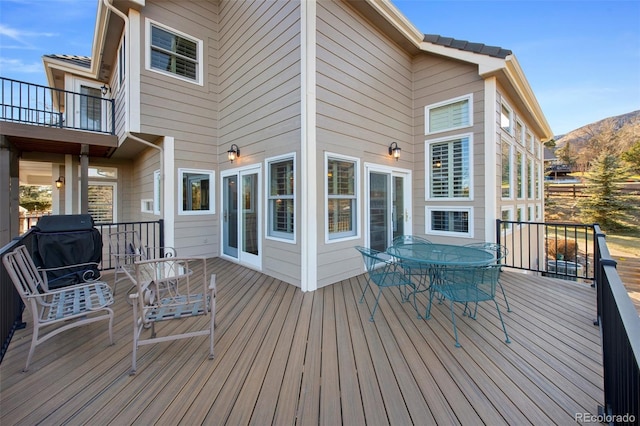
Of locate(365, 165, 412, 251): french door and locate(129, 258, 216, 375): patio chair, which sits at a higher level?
locate(365, 165, 412, 251): french door

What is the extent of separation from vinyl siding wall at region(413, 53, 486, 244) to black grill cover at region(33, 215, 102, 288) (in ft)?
19.1

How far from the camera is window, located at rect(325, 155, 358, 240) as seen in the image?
4262 millimetres

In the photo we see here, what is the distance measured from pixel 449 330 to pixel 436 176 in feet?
12.4

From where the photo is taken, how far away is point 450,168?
5371 millimetres

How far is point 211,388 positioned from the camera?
1.81 m

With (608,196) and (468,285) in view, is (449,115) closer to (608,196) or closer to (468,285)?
(468,285)

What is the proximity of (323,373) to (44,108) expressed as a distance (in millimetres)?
9149

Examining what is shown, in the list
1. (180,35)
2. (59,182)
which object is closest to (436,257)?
(180,35)

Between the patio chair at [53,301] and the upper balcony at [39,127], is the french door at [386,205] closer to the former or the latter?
the patio chair at [53,301]

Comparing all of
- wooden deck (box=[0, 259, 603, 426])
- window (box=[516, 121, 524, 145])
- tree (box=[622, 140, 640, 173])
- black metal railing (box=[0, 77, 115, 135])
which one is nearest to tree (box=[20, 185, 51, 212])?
black metal railing (box=[0, 77, 115, 135])

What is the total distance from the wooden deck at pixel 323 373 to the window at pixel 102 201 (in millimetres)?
6782

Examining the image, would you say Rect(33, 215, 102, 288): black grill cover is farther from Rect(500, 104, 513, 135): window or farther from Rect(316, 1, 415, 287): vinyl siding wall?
Rect(500, 104, 513, 135): window

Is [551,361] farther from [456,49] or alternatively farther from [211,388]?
[456,49]

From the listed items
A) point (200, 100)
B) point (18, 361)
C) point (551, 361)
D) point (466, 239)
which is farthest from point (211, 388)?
point (200, 100)
